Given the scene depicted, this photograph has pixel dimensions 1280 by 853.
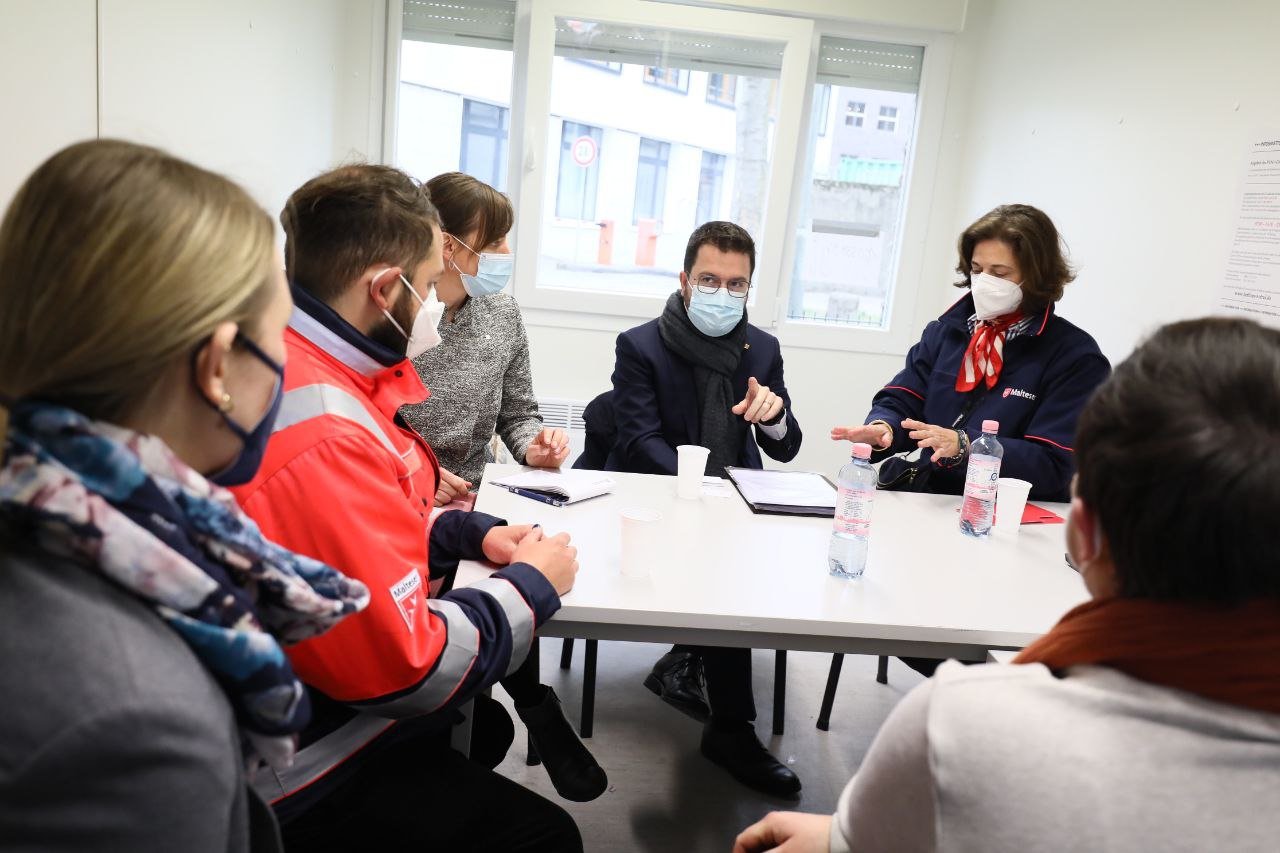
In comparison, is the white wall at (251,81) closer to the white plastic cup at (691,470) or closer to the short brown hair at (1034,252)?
the white plastic cup at (691,470)

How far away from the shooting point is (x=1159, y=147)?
2707mm

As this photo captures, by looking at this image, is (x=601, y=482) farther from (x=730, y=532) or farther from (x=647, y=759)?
(x=647, y=759)

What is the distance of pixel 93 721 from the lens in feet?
1.88

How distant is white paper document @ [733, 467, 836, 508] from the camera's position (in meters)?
1.99

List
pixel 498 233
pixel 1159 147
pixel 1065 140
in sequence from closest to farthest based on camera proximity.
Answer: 1. pixel 498 233
2. pixel 1159 147
3. pixel 1065 140

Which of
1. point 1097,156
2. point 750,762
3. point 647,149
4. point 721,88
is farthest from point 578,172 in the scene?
point 750,762

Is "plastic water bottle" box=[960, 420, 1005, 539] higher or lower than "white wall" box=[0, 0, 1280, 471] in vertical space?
lower

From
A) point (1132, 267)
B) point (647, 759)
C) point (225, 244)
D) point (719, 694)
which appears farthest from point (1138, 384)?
point (1132, 267)

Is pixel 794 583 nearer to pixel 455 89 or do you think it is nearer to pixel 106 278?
pixel 106 278

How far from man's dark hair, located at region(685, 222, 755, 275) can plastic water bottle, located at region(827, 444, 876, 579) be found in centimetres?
101

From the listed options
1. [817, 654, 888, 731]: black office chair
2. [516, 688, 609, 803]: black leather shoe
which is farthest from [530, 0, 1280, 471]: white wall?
[516, 688, 609, 803]: black leather shoe

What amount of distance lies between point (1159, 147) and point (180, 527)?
2987 mm

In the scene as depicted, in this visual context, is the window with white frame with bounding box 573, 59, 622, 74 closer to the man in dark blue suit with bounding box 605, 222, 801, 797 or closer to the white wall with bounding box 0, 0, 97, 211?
the man in dark blue suit with bounding box 605, 222, 801, 797

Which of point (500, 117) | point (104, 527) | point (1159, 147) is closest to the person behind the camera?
point (104, 527)
